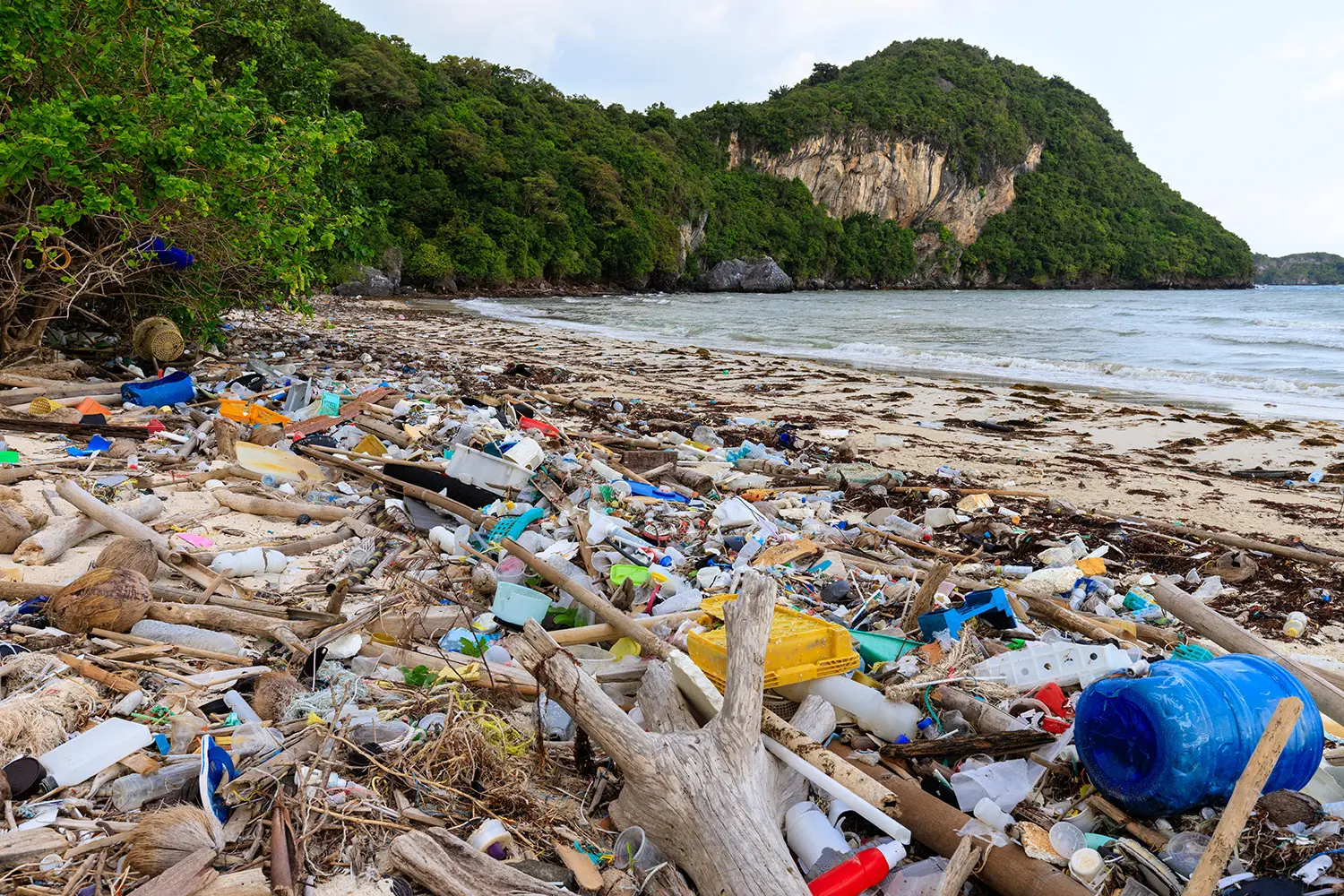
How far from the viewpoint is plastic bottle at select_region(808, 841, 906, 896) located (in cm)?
196

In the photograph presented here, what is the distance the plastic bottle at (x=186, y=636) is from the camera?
293 cm

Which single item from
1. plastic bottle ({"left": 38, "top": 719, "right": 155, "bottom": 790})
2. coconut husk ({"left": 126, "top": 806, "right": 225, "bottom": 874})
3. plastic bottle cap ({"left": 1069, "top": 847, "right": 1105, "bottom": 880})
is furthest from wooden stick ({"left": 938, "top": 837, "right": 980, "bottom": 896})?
plastic bottle ({"left": 38, "top": 719, "right": 155, "bottom": 790})

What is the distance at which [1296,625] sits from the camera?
4.17m

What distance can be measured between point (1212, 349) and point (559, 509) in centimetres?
2041

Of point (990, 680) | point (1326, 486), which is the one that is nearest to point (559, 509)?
point (990, 680)

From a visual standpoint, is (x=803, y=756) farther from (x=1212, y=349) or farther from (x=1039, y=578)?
(x=1212, y=349)

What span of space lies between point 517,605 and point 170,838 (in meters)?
1.72

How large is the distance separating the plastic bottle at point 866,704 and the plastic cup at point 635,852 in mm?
796

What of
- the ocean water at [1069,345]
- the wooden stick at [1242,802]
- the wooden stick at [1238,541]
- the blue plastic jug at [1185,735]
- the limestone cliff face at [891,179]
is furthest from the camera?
the limestone cliff face at [891,179]

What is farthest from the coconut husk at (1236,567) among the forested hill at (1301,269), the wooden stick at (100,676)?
the forested hill at (1301,269)

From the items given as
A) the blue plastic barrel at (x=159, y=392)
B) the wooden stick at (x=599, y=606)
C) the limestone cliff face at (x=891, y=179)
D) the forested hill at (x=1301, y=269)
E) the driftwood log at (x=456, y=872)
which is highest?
the limestone cliff face at (x=891, y=179)

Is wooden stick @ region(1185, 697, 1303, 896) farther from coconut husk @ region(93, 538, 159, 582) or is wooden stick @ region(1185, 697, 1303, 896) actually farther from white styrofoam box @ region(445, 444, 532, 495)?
white styrofoam box @ region(445, 444, 532, 495)

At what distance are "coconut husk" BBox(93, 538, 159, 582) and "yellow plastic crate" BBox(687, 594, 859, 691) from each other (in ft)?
8.05

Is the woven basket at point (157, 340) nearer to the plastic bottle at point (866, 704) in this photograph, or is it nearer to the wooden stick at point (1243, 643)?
the plastic bottle at point (866, 704)
